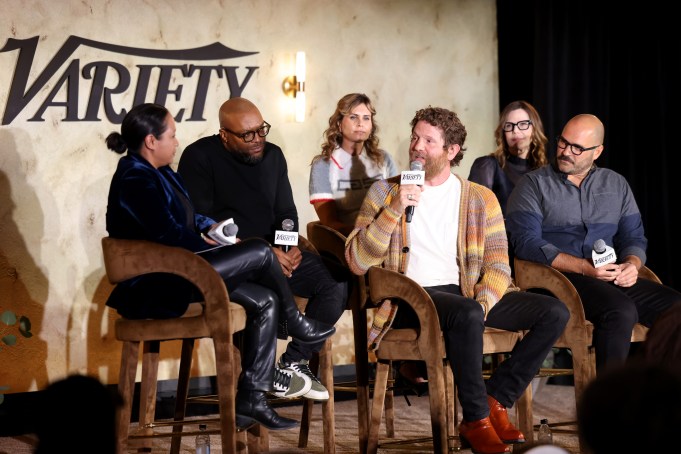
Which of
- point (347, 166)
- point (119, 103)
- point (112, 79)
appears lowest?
point (347, 166)

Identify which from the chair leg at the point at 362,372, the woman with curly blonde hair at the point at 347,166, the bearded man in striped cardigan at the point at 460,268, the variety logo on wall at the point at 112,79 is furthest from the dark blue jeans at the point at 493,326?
the variety logo on wall at the point at 112,79

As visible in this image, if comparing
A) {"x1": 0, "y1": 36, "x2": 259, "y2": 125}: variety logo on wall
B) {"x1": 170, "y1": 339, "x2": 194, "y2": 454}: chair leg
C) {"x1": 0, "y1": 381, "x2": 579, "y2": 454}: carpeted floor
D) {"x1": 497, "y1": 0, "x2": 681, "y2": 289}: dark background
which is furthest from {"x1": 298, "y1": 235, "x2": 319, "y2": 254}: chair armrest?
{"x1": 497, "y1": 0, "x2": 681, "y2": 289}: dark background

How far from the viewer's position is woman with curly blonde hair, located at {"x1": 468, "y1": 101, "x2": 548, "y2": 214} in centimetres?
524

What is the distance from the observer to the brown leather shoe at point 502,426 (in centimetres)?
419

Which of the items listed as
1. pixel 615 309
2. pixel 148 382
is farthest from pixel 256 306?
pixel 615 309

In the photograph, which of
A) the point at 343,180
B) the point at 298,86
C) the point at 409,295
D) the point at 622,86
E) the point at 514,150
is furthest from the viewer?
the point at 622,86

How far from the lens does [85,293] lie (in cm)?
535

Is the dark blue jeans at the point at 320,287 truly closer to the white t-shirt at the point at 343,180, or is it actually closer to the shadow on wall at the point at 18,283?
the white t-shirt at the point at 343,180

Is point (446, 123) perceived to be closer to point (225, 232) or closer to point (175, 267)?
point (225, 232)

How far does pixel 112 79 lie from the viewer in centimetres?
538

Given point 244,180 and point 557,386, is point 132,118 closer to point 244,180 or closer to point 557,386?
point 244,180

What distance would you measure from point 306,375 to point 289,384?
Answer: 0.13 metres

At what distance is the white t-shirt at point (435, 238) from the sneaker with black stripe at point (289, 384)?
0.64m

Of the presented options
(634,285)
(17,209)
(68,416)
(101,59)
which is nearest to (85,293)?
(17,209)
